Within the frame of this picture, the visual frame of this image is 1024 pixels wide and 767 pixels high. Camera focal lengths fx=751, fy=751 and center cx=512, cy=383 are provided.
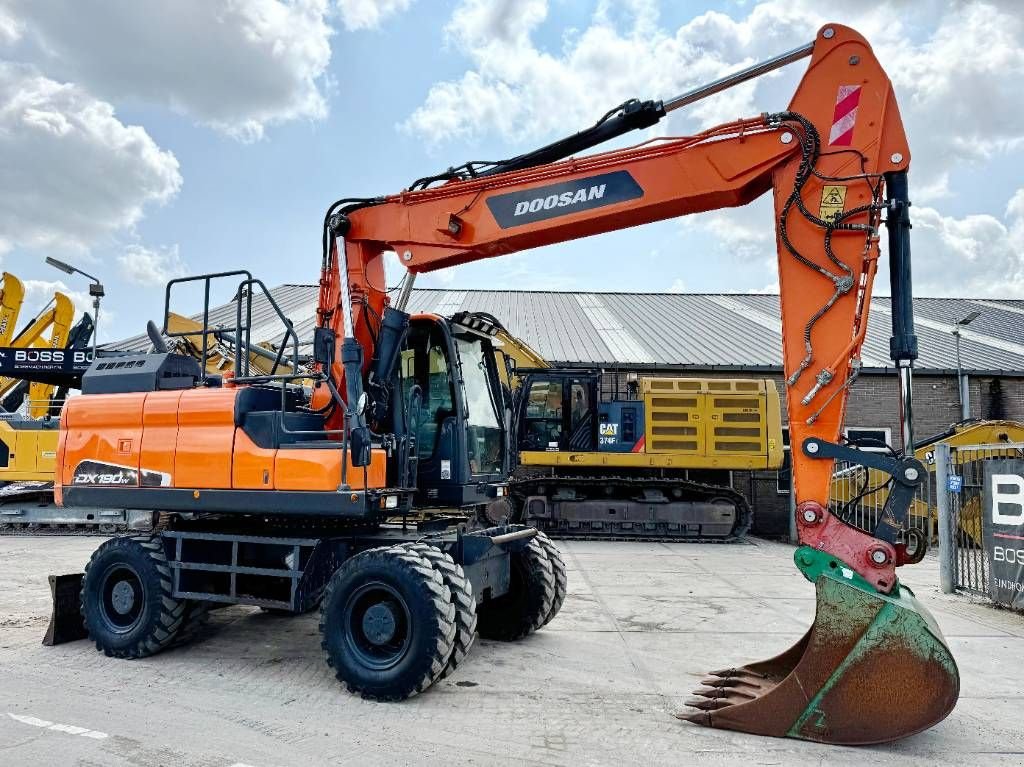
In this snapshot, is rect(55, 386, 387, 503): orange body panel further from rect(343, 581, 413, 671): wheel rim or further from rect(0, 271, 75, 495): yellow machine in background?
rect(0, 271, 75, 495): yellow machine in background

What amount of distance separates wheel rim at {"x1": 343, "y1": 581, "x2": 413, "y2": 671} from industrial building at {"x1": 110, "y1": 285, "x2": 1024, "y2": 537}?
11591 mm

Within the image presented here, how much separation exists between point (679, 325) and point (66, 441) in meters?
19.2

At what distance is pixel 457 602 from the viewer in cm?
528

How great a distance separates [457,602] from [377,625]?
0.58 metres

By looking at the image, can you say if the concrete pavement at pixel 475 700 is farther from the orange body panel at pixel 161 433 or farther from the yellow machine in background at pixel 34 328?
the yellow machine in background at pixel 34 328

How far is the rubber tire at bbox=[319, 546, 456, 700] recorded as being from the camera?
5.00 meters

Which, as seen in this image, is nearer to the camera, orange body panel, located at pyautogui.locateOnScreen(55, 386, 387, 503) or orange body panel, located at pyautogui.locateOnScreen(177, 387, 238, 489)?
orange body panel, located at pyautogui.locateOnScreen(55, 386, 387, 503)

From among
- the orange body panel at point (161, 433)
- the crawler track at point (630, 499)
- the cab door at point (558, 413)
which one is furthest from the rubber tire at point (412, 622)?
the cab door at point (558, 413)

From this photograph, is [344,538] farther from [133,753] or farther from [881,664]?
[881,664]

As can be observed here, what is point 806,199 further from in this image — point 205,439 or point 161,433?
point 161,433

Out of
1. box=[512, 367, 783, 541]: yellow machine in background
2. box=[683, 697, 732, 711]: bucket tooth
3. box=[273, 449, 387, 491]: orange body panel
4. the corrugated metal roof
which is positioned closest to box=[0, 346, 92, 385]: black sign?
the corrugated metal roof

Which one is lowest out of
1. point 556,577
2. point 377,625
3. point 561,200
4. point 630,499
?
point 377,625

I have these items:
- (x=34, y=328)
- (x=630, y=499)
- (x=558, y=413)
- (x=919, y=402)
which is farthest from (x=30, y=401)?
(x=919, y=402)

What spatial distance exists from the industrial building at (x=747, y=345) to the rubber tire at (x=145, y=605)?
11415 millimetres
